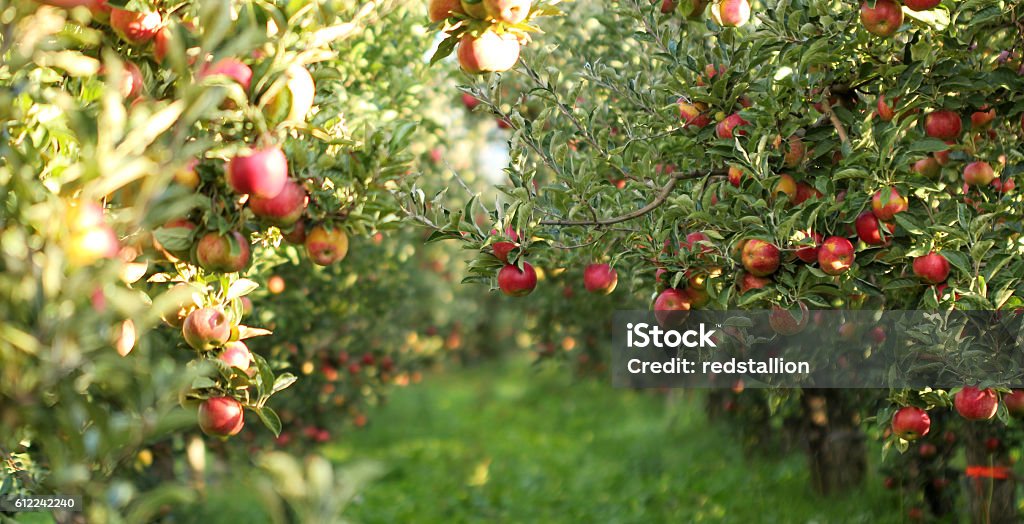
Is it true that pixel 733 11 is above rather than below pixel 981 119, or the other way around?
above

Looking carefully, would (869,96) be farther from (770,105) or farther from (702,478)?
(702,478)

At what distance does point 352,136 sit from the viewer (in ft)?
9.43

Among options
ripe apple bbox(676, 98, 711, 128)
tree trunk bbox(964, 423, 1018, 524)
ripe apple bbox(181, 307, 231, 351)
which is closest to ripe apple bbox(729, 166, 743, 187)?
ripe apple bbox(676, 98, 711, 128)

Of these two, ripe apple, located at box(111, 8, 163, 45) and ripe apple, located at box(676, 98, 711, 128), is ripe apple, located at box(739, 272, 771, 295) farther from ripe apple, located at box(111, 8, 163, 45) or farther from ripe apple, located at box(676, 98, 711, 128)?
ripe apple, located at box(111, 8, 163, 45)

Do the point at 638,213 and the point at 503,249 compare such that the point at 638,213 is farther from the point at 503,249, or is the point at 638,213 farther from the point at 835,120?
the point at 835,120

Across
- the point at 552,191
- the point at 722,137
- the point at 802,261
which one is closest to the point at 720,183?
the point at 722,137

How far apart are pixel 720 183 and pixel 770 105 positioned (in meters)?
0.32

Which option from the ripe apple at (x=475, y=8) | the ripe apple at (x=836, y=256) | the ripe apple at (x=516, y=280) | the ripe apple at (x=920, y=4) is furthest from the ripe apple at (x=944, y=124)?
the ripe apple at (x=475, y=8)

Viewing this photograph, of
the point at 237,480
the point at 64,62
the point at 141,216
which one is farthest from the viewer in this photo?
the point at 237,480

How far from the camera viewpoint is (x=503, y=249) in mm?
3057

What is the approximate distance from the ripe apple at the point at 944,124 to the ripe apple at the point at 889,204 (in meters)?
0.48

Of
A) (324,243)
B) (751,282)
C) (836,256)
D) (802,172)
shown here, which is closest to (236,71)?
(324,243)

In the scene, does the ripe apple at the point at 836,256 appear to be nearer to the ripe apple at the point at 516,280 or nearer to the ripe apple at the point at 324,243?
the ripe apple at the point at 516,280

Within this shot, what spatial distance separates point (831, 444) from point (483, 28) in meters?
4.73
